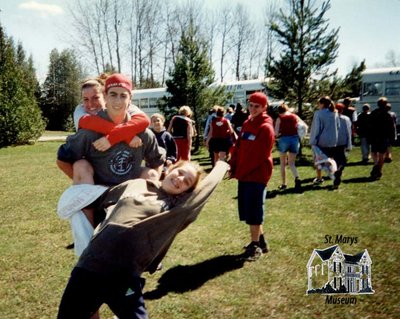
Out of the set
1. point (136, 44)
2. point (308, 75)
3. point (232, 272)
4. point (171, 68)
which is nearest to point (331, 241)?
point (232, 272)

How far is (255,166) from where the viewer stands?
4.73 m

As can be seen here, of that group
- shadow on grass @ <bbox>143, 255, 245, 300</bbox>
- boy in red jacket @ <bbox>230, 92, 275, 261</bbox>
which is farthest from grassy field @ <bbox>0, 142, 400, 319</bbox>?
boy in red jacket @ <bbox>230, 92, 275, 261</bbox>

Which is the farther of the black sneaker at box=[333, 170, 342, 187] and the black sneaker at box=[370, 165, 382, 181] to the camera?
the black sneaker at box=[370, 165, 382, 181]

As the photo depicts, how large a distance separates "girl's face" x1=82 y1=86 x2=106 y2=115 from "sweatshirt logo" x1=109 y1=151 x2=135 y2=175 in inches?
23.9

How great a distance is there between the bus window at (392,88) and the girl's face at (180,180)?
21.0m

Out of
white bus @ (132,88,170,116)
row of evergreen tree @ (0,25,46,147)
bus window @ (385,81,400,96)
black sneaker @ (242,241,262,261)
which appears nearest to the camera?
black sneaker @ (242,241,262,261)

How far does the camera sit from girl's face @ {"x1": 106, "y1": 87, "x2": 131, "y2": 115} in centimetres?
235

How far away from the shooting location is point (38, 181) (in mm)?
11820

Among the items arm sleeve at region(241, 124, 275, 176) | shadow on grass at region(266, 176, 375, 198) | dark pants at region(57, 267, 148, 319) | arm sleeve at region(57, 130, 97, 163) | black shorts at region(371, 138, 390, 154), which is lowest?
shadow on grass at region(266, 176, 375, 198)

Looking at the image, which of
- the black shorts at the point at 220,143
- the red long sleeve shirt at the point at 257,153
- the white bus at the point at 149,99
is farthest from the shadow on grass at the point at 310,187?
the white bus at the point at 149,99

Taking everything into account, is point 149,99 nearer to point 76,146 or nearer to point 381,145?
point 381,145

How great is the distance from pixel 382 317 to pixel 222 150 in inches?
316

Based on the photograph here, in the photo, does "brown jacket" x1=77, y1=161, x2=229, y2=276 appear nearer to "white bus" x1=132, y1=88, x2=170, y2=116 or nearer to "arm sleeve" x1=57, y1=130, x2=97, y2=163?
"arm sleeve" x1=57, y1=130, x2=97, y2=163

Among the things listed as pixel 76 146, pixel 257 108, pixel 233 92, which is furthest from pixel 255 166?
pixel 233 92
